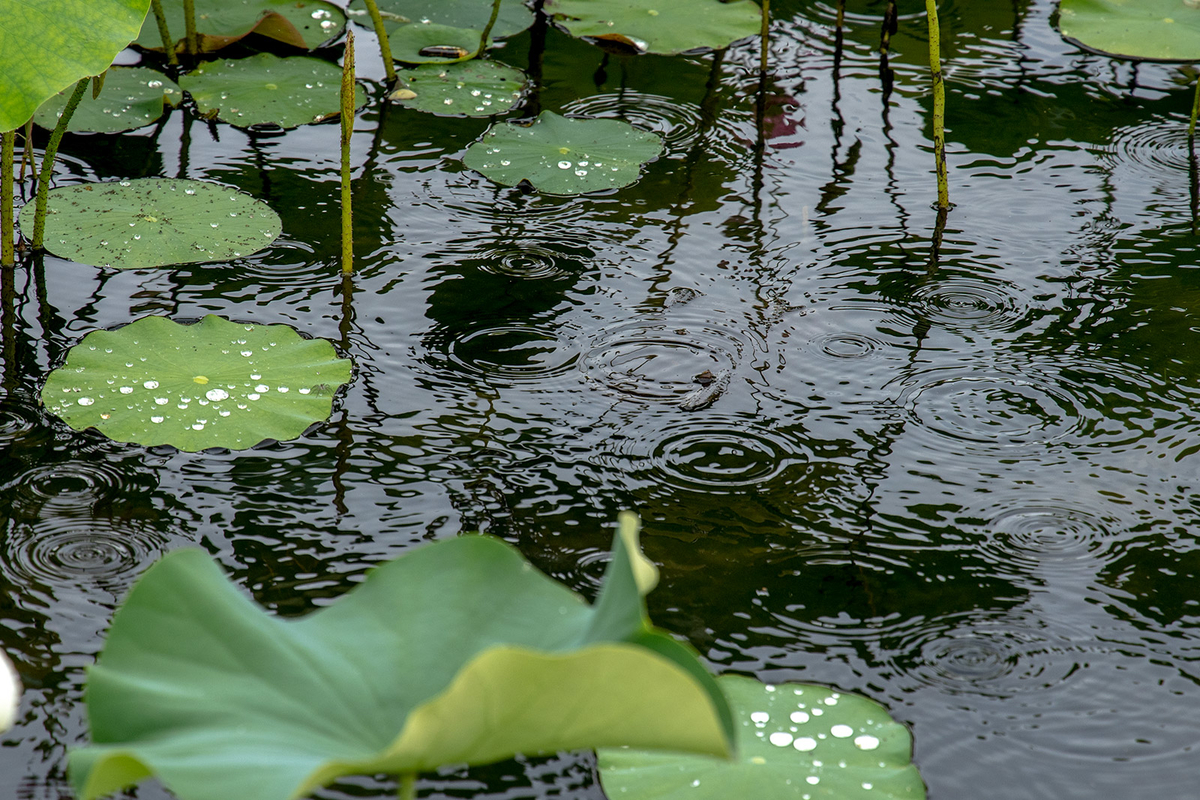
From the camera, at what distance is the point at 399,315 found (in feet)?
10.3

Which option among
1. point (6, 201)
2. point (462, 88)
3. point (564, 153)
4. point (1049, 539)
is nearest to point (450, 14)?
point (462, 88)

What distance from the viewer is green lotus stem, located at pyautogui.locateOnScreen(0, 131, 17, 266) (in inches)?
115

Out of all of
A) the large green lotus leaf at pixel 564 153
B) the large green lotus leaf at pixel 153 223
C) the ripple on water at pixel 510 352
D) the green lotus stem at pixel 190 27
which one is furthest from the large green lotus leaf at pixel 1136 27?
the green lotus stem at pixel 190 27

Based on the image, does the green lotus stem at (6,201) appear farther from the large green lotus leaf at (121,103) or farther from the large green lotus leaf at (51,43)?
the large green lotus leaf at (121,103)

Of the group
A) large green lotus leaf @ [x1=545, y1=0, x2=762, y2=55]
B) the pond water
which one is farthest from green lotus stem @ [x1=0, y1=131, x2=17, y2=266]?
large green lotus leaf @ [x1=545, y1=0, x2=762, y2=55]

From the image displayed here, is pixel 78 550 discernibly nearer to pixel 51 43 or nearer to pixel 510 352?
pixel 510 352

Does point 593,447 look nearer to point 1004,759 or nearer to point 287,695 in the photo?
point 1004,759

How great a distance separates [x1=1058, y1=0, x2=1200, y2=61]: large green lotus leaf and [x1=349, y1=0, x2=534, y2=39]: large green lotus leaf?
2.26m

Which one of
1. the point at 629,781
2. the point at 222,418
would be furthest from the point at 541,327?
the point at 629,781

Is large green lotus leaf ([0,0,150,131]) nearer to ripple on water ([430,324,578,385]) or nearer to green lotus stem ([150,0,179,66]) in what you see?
ripple on water ([430,324,578,385])

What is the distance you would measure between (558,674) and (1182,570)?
5.98 feet

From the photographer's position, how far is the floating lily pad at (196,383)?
8.07 ft

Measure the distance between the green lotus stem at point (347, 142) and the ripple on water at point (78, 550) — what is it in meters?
1.08

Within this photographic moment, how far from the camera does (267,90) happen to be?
4.08m
